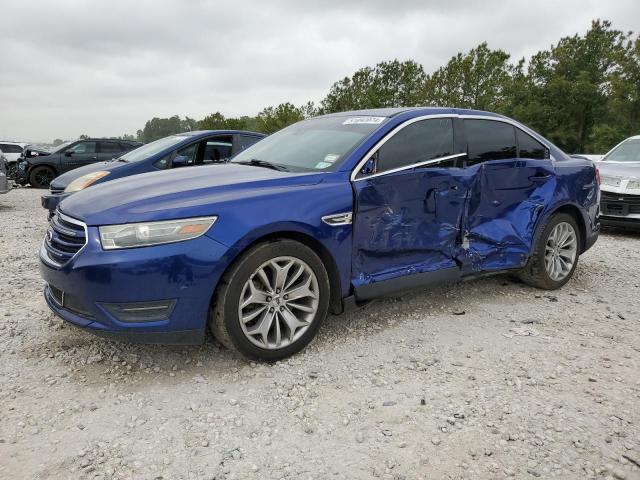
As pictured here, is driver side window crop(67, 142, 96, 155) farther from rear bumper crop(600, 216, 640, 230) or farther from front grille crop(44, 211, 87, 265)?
rear bumper crop(600, 216, 640, 230)

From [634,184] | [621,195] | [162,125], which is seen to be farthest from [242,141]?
[162,125]

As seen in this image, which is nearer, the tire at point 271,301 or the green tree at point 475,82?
the tire at point 271,301

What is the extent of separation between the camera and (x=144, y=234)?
2666 millimetres

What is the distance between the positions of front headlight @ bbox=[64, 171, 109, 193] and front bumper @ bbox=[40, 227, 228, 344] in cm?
392

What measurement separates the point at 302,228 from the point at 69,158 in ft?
46.1

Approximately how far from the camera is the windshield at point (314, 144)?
3.46 m

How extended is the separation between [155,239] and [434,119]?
232cm

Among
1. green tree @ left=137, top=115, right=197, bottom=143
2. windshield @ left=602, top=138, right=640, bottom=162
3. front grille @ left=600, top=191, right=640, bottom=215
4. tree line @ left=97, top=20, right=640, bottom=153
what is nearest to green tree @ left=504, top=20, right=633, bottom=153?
tree line @ left=97, top=20, right=640, bottom=153

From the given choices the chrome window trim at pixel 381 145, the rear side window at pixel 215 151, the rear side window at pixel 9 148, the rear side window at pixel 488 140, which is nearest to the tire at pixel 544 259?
the rear side window at pixel 488 140

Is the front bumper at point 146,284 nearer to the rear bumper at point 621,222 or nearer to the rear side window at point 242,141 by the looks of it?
the rear side window at point 242,141

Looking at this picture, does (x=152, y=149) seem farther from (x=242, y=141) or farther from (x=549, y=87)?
(x=549, y=87)

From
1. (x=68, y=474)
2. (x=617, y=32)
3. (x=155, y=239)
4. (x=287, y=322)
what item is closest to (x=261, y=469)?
(x=68, y=474)

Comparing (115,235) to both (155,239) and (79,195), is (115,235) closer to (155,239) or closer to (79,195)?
(155,239)

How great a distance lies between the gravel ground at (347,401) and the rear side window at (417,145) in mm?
1249
